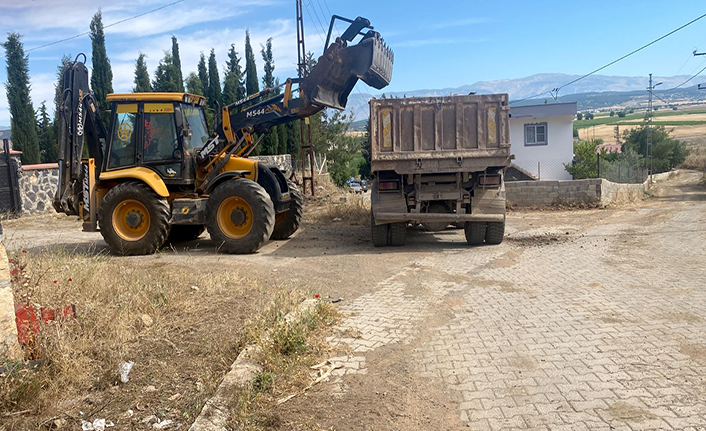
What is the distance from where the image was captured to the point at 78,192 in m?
11.2

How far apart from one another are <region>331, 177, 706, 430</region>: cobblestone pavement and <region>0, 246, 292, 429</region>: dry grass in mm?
1173

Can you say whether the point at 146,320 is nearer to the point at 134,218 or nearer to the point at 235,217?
the point at 235,217

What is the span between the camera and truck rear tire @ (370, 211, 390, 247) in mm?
11164

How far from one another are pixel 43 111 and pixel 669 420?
30.0m

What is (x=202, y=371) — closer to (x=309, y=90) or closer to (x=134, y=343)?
(x=134, y=343)

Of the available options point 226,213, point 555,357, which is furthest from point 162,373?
point 226,213

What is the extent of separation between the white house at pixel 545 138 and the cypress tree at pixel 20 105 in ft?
75.9

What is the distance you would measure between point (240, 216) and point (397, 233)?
3.01 m

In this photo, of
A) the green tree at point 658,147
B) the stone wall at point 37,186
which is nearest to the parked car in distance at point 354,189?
the stone wall at point 37,186

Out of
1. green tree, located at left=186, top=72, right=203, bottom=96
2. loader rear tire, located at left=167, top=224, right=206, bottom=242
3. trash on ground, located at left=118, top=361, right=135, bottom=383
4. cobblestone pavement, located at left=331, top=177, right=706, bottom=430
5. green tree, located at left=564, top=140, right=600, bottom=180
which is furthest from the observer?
green tree, located at left=186, top=72, right=203, bottom=96

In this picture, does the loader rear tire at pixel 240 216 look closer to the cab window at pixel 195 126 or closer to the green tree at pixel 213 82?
the cab window at pixel 195 126

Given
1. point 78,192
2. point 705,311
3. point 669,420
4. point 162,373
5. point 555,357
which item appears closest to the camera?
point 669,420

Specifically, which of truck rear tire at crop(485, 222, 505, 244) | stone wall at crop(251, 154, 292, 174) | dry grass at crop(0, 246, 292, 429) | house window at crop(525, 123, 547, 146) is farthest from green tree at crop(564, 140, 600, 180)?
dry grass at crop(0, 246, 292, 429)

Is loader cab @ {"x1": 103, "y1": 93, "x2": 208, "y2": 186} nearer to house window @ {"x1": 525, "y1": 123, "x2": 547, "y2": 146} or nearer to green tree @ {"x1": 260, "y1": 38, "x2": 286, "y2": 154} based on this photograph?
green tree @ {"x1": 260, "y1": 38, "x2": 286, "y2": 154}
